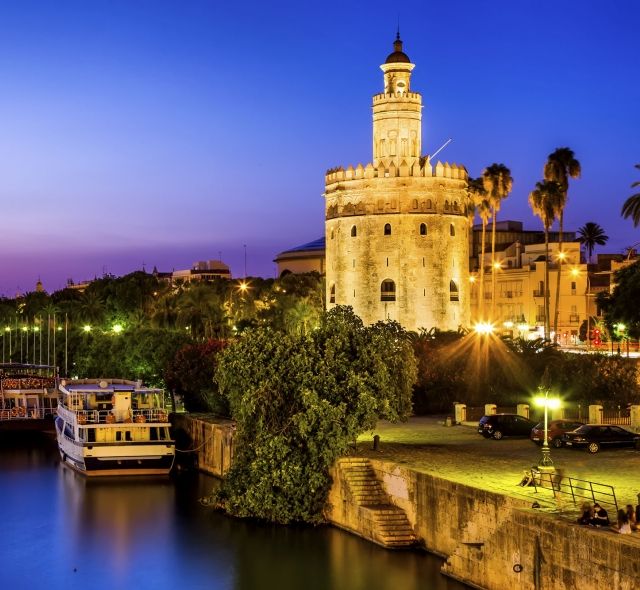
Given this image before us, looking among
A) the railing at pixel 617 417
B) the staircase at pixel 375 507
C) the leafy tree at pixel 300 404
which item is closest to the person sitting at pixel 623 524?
the staircase at pixel 375 507

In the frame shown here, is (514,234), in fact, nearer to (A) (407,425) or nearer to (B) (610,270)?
(B) (610,270)

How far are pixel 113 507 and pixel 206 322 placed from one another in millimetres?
42891

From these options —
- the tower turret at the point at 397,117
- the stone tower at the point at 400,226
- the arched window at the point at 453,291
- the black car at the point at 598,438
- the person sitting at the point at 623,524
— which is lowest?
the person sitting at the point at 623,524

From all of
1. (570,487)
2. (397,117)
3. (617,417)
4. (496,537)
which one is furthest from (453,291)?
(496,537)

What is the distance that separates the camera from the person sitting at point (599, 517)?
21.2 metres

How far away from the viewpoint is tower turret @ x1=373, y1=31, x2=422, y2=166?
64188mm

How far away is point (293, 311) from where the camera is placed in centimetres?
7475

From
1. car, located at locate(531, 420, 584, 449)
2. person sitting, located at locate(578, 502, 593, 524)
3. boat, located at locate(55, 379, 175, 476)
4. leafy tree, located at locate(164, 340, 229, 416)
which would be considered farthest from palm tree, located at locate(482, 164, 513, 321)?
person sitting, located at locate(578, 502, 593, 524)

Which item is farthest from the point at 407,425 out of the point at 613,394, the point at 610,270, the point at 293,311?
the point at 610,270

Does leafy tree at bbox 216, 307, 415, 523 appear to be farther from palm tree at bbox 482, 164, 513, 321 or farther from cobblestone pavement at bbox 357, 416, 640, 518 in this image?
palm tree at bbox 482, 164, 513, 321

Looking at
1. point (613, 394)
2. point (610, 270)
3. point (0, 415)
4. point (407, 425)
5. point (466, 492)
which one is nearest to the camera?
point (466, 492)

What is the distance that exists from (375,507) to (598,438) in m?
7.16

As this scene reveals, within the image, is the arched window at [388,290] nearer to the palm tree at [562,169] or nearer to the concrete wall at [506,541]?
the palm tree at [562,169]

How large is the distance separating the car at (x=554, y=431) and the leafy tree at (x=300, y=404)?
3.84 m
